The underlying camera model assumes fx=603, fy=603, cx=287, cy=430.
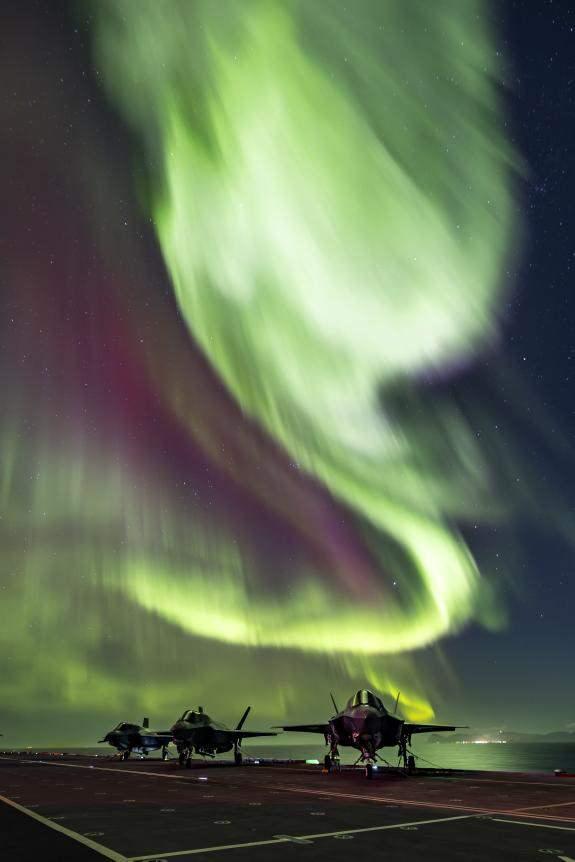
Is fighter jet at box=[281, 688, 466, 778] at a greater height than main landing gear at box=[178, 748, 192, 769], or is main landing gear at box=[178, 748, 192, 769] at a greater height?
fighter jet at box=[281, 688, 466, 778]

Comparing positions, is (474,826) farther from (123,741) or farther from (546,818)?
(123,741)

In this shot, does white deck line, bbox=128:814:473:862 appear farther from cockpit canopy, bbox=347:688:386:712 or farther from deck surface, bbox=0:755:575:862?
cockpit canopy, bbox=347:688:386:712

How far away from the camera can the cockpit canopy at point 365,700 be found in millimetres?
36688

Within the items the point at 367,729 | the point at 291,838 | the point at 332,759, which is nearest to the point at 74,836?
the point at 291,838

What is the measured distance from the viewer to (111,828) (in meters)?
13.9

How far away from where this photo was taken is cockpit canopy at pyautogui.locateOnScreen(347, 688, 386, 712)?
36688 millimetres

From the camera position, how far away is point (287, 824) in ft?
47.4

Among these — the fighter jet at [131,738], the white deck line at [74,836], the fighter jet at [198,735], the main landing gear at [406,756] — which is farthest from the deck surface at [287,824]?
the fighter jet at [131,738]

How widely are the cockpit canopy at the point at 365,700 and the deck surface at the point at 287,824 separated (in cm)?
1222

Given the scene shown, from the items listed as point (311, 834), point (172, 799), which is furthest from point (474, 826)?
point (172, 799)

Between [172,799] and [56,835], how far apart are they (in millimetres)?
9202

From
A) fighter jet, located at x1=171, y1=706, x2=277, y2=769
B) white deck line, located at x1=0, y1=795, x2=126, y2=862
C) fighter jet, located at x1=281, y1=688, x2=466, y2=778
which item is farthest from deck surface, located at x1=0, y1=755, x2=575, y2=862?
fighter jet, located at x1=171, y1=706, x2=277, y2=769

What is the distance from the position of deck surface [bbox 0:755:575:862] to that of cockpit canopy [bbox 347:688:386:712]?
481 inches

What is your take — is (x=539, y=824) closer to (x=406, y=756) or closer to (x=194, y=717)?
(x=406, y=756)
